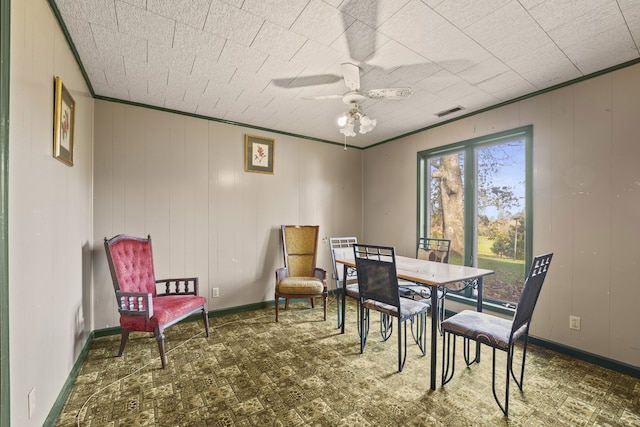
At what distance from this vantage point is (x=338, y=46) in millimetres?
2139

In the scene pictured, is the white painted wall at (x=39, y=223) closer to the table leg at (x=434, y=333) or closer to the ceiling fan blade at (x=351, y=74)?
the ceiling fan blade at (x=351, y=74)

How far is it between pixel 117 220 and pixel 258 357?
7.13 ft

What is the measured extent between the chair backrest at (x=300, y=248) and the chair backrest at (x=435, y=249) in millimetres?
1492

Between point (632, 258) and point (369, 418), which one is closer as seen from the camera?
point (369, 418)

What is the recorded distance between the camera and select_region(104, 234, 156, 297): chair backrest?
8.55ft

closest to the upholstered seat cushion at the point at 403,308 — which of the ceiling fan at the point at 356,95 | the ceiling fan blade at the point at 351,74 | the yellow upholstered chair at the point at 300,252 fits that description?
the yellow upholstered chair at the point at 300,252

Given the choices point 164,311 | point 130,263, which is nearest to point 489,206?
point 164,311

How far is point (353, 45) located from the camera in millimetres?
2121

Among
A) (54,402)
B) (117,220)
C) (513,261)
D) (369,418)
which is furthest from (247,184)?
(513,261)

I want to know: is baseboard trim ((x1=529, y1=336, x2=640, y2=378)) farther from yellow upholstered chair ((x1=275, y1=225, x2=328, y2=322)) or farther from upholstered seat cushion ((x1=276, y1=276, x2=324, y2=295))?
yellow upholstered chair ((x1=275, y1=225, x2=328, y2=322))

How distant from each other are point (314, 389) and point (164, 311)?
4.87 feet

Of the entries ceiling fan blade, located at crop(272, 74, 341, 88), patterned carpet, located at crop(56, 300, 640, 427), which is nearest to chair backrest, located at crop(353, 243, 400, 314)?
patterned carpet, located at crop(56, 300, 640, 427)

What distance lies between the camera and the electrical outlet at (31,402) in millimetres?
1438

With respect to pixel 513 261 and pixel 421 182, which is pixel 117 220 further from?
pixel 513 261
